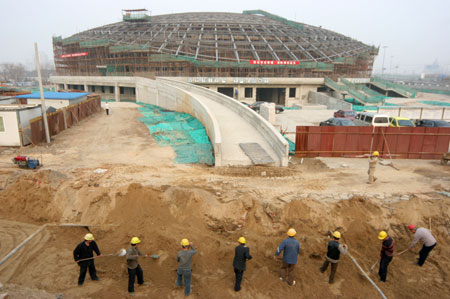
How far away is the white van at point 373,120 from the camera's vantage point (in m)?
19.1

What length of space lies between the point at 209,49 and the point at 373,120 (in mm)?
32279

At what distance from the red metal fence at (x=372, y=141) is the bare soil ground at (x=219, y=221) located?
161 centimetres

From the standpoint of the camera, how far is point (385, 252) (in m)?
7.77

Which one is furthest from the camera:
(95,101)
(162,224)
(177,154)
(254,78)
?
(254,78)

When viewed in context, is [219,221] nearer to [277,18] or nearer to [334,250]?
[334,250]

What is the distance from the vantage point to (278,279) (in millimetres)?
8031

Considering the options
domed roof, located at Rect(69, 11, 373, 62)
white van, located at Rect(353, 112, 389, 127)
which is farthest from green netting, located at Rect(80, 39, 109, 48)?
white van, located at Rect(353, 112, 389, 127)

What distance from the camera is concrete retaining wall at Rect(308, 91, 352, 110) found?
112 ft

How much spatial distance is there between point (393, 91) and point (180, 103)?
37.3m

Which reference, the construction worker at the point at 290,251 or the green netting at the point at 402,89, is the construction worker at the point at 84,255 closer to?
the construction worker at the point at 290,251

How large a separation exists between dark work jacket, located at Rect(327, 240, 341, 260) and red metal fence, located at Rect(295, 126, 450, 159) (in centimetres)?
799

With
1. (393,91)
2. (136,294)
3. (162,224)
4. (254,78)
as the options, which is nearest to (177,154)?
(162,224)

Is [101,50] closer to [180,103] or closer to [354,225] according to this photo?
[180,103]

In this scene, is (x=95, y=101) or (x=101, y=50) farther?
(x=101, y=50)
